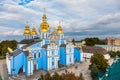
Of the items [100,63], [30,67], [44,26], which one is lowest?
[30,67]

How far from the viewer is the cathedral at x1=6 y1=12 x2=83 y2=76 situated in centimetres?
2742

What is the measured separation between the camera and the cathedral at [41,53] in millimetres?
27422

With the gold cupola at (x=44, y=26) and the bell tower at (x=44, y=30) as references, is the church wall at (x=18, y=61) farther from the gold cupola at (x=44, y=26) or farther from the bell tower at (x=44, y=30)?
the gold cupola at (x=44, y=26)

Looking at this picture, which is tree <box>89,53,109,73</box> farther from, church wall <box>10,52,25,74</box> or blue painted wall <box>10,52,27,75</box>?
church wall <box>10,52,25,74</box>

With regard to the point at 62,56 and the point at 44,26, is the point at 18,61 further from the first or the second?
the point at 62,56

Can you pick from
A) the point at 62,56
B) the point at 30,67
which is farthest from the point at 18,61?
the point at 62,56

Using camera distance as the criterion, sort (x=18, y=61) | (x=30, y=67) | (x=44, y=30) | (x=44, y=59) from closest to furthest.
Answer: (x=30, y=67)
(x=18, y=61)
(x=44, y=59)
(x=44, y=30)

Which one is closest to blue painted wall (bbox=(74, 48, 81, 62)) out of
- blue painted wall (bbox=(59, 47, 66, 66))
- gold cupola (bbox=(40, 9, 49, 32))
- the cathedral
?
the cathedral

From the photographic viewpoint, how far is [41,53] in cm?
2984

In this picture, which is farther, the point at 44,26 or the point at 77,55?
the point at 77,55

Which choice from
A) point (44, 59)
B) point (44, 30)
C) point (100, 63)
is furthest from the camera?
point (44, 30)

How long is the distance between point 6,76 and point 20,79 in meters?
3.08

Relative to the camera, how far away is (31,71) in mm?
26438

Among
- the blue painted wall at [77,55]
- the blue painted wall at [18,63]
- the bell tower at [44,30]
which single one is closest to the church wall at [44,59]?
the bell tower at [44,30]
